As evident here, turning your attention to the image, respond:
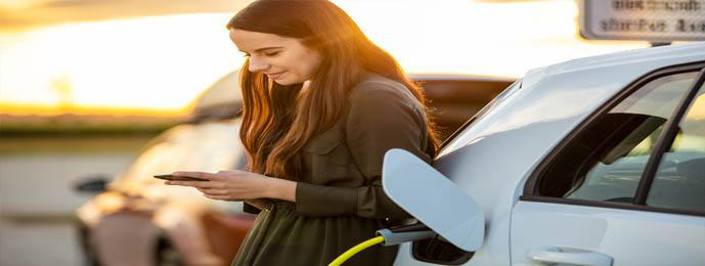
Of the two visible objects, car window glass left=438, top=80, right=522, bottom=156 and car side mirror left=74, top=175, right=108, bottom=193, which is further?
car side mirror left=74, top=175, right=108, bottom=193

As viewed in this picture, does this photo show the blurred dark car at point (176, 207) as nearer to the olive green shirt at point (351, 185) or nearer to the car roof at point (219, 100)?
the car roof at point (219, 100)

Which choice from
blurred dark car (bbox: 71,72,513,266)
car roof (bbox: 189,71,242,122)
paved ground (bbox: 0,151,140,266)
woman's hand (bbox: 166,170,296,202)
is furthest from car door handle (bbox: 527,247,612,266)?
paved ground (bbox: 0,151,140,266)

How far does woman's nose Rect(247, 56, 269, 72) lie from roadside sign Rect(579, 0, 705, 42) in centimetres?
222

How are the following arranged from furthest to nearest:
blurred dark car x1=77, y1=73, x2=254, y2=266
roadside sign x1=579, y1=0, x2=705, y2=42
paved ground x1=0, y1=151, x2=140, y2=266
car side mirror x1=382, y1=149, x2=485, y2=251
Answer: paved ground x1=0, y1=151, x2=140, y2=266 < blurred dark car x1=77, y1=73, x2=254, y2=266 < roadside sign x1=579, y1=0, x2=705, y2=42 < car side mirror x1=382, y1=149, x2=485, y2=251

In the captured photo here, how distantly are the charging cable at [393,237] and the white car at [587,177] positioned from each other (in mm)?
42

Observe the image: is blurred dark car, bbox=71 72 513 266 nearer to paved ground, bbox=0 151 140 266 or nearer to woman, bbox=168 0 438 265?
woman, bbox=168 0 438 265

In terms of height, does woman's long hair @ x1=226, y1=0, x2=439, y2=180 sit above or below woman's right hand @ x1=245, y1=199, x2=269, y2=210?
above

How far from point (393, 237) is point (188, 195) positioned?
17.3ft

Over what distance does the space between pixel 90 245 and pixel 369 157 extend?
7.08 m

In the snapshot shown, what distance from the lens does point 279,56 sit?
14.5 ft

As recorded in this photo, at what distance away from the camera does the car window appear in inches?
155

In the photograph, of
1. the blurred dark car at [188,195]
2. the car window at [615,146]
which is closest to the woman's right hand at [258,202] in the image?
the car window at [615,146]

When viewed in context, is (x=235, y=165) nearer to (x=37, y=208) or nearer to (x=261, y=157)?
(x=261, y=157)

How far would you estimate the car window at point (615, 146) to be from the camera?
12.9ft
